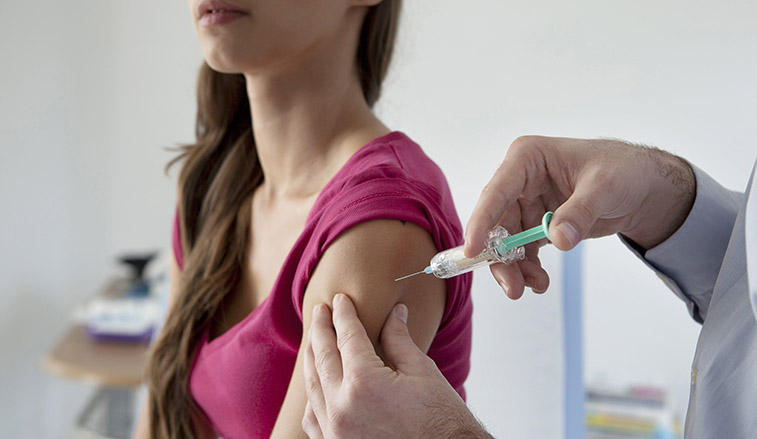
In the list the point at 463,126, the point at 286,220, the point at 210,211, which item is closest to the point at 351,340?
the point at 286,220

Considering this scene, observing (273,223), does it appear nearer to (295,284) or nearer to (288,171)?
(288,171)

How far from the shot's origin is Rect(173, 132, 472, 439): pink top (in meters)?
0.80

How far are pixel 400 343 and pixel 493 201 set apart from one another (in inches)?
6.4

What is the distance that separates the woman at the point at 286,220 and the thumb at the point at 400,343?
14mm

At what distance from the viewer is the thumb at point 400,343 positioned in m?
0.70

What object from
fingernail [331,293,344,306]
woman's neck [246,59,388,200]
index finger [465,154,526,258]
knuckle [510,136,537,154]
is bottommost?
fingernail [331,293,344,306]

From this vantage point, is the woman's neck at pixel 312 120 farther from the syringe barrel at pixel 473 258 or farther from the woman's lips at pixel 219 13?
the syringe barrel at pixel 473 258

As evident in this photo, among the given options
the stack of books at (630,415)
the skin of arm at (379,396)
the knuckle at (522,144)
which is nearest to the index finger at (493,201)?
the knuckle at (522,144)

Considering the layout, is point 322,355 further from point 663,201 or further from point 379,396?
point 663,201

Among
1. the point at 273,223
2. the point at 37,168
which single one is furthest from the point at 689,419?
the point at 37,168

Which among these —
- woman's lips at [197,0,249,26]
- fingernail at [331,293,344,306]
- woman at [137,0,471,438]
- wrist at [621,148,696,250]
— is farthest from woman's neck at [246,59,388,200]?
wrist at [621,148,696,250]

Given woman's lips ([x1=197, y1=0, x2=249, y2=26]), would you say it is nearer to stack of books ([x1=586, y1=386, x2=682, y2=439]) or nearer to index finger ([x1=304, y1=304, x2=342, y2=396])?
index finger ([x1=304, y1=304, x2=342, y2=396])

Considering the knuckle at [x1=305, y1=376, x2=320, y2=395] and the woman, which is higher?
the woman

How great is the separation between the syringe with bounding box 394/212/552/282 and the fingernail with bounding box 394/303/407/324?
5cm
